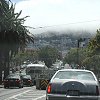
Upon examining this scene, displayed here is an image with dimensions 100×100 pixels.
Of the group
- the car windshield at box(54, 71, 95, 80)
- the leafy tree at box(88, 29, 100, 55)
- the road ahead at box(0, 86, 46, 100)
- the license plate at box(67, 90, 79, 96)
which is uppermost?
the leafy tree at box(88, 29, 100, 55)

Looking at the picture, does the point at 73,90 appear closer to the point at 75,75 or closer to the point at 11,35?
the point at 75,75

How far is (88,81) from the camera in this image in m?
12.9

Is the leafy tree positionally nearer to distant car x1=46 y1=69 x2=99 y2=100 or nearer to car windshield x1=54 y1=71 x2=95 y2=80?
car windshield x1=54 y1=71 x2=95 y2=80

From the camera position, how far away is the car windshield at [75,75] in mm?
13285

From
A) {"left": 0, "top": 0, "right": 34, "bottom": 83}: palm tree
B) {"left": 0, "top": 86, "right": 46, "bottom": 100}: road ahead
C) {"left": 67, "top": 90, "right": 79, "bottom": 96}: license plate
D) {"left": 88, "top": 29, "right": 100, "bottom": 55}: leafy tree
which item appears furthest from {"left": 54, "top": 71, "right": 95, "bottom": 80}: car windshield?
{"left": 88, "top": 29, "right": 100, "bottom": 55}: leafy tree

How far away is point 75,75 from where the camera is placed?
13430 millimetres

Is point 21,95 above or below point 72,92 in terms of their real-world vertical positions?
below

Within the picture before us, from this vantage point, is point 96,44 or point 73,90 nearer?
point 73,90

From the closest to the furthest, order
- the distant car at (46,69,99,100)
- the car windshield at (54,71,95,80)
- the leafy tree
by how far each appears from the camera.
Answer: the distant car at (46,69,99,100), the car windshield at (54,71,95,80), the leafy tree

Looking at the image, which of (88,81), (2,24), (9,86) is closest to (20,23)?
(2,24)

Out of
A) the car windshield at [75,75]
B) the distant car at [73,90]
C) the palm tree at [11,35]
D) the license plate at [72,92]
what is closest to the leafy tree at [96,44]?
the palm tree at [11,35]

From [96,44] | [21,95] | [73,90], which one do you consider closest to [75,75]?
[73,90]

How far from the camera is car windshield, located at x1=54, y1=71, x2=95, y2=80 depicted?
13.3m

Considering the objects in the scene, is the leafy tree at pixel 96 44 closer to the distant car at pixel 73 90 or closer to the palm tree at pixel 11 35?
the palm tree at pixel 11 35
